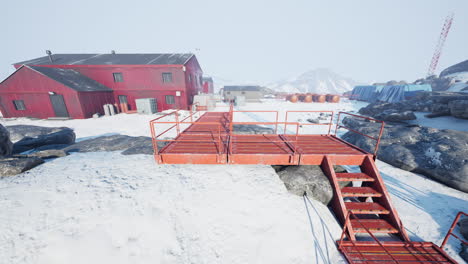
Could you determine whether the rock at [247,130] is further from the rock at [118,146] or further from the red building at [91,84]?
the red building at [91,84]

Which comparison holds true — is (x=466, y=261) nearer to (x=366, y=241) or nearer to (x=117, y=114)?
(x=366, y=241)

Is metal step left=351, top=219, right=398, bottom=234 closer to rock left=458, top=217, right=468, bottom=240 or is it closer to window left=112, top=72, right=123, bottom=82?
rock left=458, top=217, right=468, bottom=240

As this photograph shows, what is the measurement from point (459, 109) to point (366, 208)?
1202 centimetres

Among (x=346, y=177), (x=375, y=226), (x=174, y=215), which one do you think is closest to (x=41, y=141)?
(x=174, y=215)

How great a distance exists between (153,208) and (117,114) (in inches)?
711

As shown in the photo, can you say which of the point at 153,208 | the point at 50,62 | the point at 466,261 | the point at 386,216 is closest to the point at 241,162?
the point at 153,208

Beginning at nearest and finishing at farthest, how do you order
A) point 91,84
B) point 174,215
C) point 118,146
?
point 174,215 < point 118,146 < point 91,84

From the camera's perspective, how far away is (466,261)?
3566 mm

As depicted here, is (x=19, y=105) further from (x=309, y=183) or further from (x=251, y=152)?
(x=309, y=183)

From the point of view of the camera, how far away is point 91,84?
54.9 ft

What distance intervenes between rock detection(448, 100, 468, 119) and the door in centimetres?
3101

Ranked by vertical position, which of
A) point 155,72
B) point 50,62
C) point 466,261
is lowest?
point 466,261

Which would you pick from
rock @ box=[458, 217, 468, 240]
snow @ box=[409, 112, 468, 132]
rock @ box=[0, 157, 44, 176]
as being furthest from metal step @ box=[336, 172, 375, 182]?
rock @ box=[0, 157, 44, 176]

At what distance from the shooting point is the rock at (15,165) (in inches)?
185
